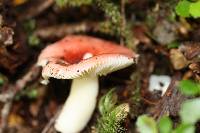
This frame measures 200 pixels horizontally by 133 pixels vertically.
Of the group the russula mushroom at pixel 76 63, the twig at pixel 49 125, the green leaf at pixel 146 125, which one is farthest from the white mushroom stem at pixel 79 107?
the green leaf at pixel 146 125

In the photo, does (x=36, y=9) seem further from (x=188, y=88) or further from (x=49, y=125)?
(x=188, y=88)

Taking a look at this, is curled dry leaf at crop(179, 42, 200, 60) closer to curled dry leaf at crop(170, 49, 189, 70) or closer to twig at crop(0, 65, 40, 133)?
curled dry leaf at crop(170, 49, 189, 70)

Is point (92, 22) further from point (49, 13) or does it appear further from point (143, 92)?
point (143, 92)

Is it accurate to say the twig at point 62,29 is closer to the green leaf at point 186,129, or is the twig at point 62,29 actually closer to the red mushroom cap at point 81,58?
the red mushroom cap at point 81,58

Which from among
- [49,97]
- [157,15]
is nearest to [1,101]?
[49,97]

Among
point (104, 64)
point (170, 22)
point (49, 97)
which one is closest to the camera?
point (104, 64)

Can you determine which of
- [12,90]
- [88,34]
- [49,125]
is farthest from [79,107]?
[88,34]
